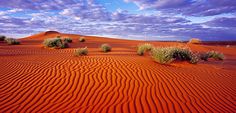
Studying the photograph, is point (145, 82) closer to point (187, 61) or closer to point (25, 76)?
point (25, 76)

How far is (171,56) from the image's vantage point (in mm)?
10367

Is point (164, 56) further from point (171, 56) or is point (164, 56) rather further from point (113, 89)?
point (113, 89)

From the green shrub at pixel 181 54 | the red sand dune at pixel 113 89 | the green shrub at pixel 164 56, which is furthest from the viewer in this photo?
the green shrub at pixel 181 54

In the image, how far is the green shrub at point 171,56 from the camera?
10.0m

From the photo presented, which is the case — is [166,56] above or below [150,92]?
above

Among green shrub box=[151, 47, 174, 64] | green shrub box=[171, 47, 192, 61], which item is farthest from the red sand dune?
green shrub box=[171, 47, 192, 61]

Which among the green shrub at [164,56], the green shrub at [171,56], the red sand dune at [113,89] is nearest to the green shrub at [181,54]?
the green shrub at [171,56]

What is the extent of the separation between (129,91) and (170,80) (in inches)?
70.9

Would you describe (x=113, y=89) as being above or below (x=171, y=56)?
below

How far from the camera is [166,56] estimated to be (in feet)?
33.2

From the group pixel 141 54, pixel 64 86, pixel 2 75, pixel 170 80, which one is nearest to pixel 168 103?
pixel 170 80

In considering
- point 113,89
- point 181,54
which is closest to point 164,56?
point 181,54

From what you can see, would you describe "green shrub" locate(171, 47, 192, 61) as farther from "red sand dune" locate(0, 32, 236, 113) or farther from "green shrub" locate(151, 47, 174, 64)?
"red sand dune" locate(0, 32, 236, 113)

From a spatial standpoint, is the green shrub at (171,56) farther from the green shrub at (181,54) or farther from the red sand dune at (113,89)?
the red sand dune at (113,89)
